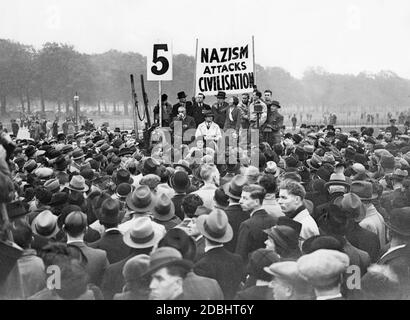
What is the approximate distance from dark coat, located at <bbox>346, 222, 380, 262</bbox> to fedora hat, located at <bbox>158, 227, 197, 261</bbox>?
1.58 metres

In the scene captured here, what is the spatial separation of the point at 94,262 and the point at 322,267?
2003mm

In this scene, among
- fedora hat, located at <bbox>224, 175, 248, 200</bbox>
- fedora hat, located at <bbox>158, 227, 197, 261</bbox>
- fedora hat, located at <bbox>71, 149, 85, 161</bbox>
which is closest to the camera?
fedora hat, located at <bbox>158, 227, 197, 261</bbox>

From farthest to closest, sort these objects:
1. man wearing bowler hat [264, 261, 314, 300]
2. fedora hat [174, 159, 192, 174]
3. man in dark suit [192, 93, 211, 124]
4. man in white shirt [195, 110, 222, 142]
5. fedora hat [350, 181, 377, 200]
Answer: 1. man in dark suit [192, 93, 211, 124]
2. man in white shirt [195, 110, 222, 142]
3. fedora hat [174, 159, 192, 174]
4. fedora hat [350, 181, 377, 200]
5. man wearing bowler hat [264, 261, 314, 300]

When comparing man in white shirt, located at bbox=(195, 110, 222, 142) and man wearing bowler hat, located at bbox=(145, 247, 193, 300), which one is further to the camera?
man in white shirt, located at bbox=(195, 110, 222, 142)

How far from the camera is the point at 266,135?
12141 millimetres

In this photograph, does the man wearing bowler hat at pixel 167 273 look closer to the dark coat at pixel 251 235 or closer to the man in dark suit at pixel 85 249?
the man in dark suit at pixel 85 249

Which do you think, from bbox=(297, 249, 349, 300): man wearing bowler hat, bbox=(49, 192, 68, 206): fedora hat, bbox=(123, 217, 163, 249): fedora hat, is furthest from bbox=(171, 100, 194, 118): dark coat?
bbox=(297, 249, 349, 300): man wearing bowler hat

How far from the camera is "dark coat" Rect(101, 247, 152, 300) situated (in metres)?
4.20

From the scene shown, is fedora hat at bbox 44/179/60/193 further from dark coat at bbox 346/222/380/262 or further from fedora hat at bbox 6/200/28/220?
dark coat at bbox 346/222/380/262

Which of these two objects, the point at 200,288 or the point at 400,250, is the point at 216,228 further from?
the point at 400,250

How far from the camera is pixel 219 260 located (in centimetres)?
418

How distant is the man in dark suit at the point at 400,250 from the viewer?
4.04 metres
